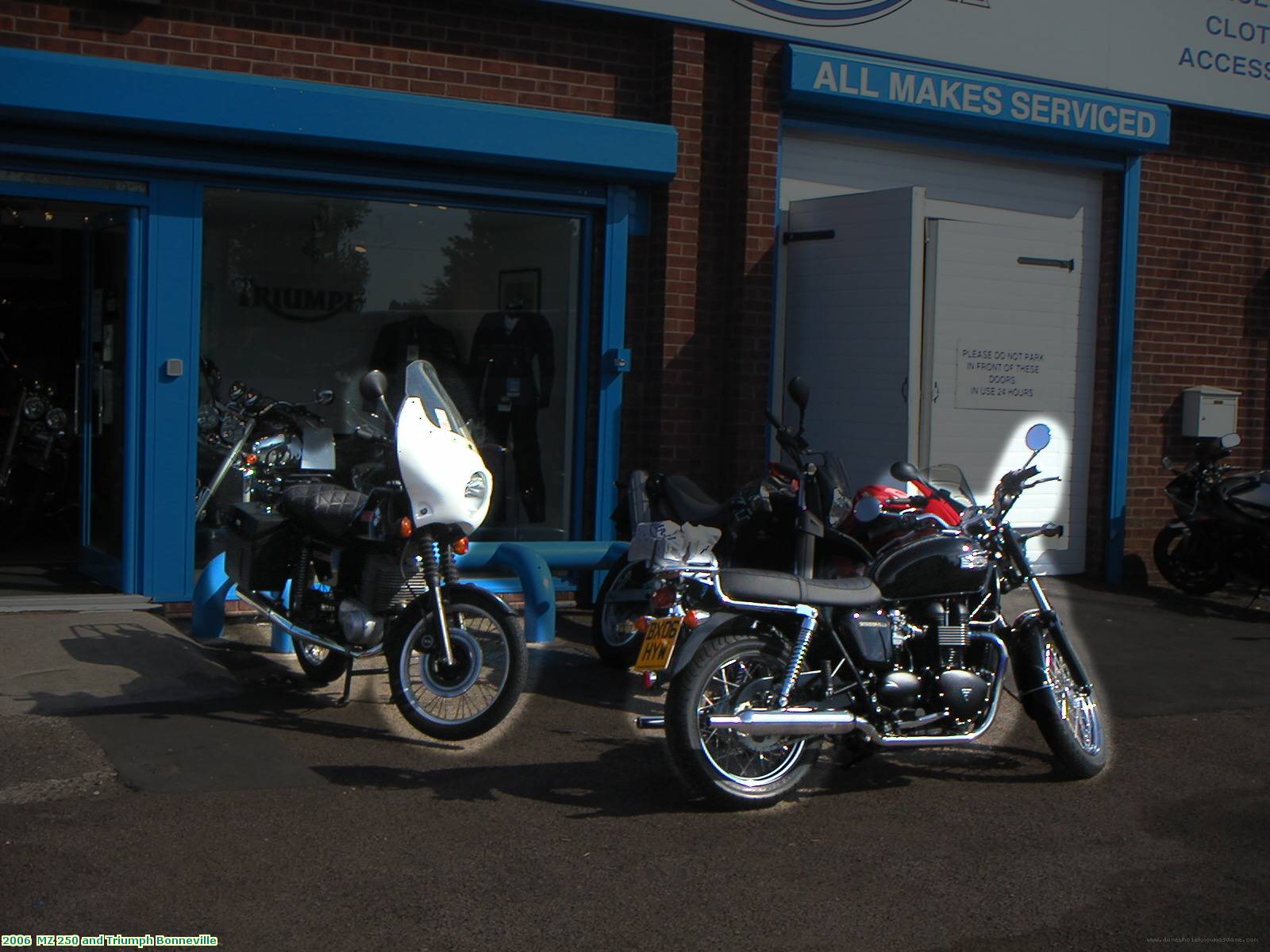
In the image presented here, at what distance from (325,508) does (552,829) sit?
2110 mm

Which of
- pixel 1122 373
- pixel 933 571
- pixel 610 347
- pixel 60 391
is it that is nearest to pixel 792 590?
pixel 933 571

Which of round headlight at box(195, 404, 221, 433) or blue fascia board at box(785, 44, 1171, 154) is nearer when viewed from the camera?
round headlight at box(195, 404, 221, 433)

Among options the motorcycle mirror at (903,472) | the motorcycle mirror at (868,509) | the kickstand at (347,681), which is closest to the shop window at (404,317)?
the kickstand at (347,681)

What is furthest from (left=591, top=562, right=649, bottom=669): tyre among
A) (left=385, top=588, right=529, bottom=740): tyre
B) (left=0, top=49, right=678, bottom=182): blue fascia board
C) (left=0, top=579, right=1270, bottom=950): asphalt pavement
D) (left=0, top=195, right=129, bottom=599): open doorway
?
(left=0, top=195, right=129, bottom=599): open doorway

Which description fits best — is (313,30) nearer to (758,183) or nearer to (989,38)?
A: (758,183)

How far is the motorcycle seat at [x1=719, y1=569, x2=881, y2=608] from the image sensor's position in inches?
209

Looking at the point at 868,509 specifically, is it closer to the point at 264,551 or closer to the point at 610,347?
the point at 264,551

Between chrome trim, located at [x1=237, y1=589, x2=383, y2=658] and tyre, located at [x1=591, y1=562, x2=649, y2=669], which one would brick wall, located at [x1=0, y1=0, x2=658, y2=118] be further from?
chrome trim, located at [x1=237, y1=589, x2=383, y2=658]

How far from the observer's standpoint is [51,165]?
8078mm

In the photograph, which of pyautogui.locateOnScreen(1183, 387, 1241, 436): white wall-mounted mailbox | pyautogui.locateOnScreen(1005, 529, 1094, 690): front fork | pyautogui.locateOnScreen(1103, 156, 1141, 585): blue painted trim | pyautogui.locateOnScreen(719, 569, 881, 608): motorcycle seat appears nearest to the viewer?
pyautogui.locateOnScreen(719, 569, 881, 608): motorcycle seat

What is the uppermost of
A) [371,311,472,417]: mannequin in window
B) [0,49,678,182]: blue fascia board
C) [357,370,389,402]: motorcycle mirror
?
[0,49,678,182]: blue fascia board

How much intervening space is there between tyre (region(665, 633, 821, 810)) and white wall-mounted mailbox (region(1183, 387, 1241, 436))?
7531 millimetres

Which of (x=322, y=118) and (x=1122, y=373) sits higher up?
(x=322, y=118)

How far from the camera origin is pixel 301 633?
6547 millimetres
